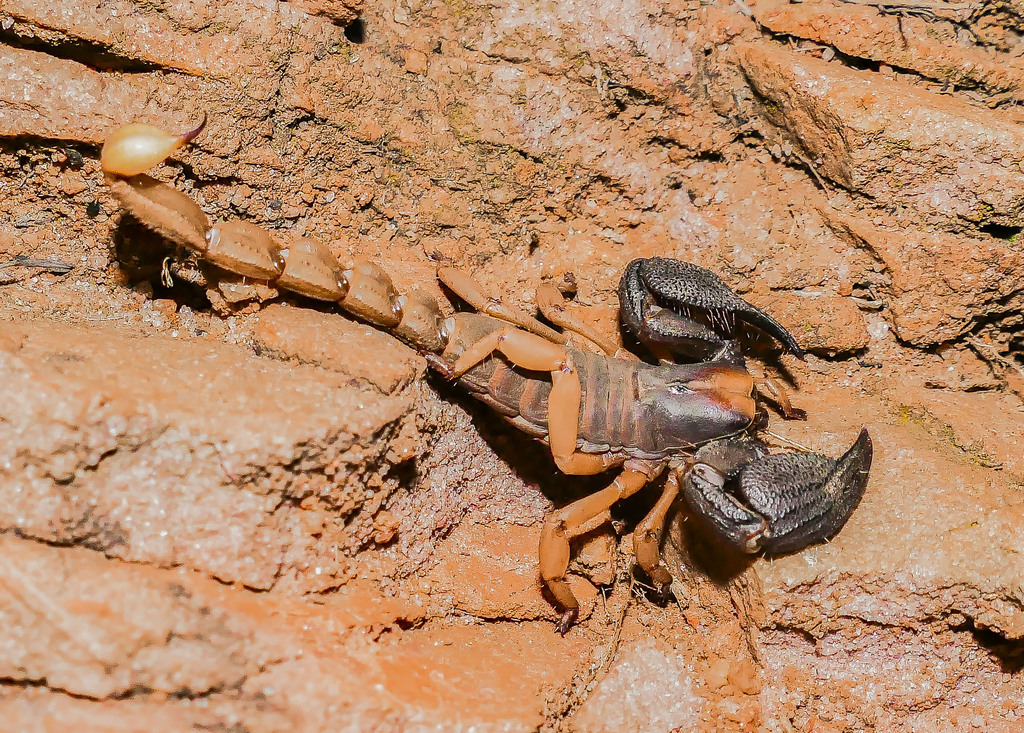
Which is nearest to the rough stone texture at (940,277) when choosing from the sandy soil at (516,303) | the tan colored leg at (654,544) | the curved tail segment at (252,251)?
the sandy soil at (516,303)

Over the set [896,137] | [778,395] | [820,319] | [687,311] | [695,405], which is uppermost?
[896,137]

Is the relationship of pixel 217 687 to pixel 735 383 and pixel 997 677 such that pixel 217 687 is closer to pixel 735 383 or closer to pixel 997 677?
pixel 735 383

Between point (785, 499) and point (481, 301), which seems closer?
point (785, 499)

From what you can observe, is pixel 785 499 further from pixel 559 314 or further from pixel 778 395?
pixel 559 314

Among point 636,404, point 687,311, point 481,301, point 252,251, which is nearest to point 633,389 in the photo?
point 636,404

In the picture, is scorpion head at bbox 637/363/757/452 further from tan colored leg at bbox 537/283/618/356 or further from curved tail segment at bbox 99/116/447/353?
curved tail segment at bbox 99/116/447/353

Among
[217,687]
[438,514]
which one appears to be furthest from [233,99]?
[217,687]
